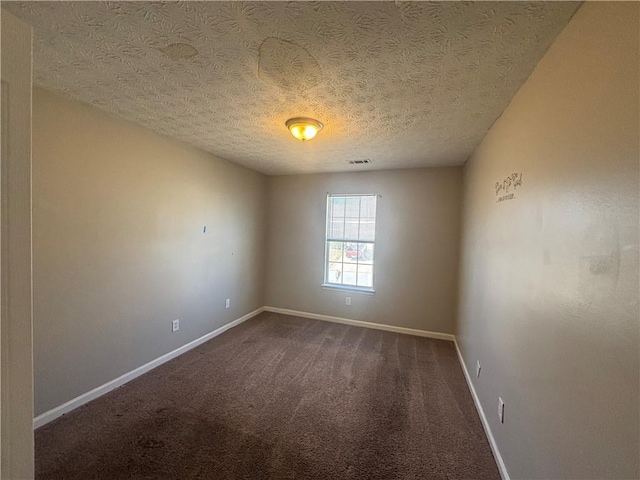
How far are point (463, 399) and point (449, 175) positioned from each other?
2638 mm

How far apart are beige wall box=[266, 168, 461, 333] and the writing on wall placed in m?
1.70

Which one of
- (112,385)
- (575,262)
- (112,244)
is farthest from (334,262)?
(575,262)

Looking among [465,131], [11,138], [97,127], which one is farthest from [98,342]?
[465,131]

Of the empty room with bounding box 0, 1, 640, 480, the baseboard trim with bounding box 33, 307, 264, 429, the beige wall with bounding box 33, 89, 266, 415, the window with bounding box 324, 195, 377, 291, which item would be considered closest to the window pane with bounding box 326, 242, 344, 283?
the window with bounding box 324, 195, 377, 291

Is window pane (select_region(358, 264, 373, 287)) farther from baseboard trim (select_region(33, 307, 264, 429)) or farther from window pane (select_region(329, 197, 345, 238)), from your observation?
baseboard trim (select_region(33, 307, 264, 429))

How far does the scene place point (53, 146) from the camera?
185cm

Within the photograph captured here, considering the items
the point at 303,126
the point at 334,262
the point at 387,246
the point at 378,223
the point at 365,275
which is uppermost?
the point at 303,126

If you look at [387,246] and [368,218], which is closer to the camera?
[387,246]

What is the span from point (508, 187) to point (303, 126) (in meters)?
1.52

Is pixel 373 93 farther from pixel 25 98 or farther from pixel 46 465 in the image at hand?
pixel 46 465

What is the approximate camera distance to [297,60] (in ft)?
4.46

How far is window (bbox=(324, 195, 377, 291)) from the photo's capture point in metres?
4.00

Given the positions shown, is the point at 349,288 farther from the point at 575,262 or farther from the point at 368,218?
the point at 575,262

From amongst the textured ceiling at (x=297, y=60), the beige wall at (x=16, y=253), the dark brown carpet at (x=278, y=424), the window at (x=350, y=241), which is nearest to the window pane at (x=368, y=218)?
the window at (x=350, y=241)
